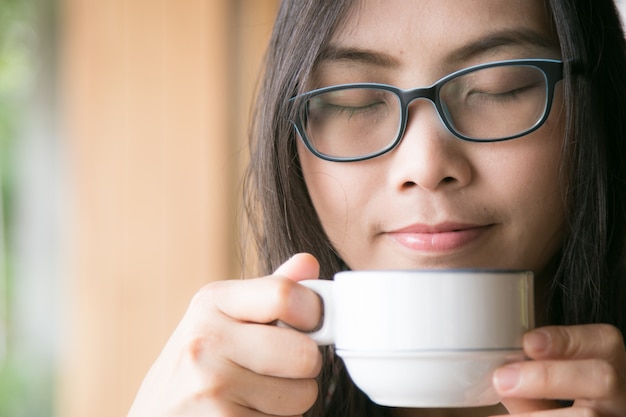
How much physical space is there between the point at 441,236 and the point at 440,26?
0.28 m

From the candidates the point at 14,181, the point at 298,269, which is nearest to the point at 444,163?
the point at 298,269

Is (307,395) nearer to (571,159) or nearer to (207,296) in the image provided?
(207,296)

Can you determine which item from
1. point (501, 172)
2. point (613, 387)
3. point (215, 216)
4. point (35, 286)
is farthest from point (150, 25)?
point (613, 387)

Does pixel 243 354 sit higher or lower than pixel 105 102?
lower

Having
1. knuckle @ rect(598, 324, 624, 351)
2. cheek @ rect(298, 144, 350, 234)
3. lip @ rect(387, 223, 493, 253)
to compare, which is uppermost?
cheek @ rect(298, 144, 350, 234)

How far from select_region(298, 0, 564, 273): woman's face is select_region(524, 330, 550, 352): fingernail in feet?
1.02

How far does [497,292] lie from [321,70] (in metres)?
0.55

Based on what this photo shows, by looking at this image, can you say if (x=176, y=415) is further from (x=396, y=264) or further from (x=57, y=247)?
(x=57, y=247)

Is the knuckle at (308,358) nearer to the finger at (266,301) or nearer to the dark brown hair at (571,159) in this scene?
the finger at (266,301)

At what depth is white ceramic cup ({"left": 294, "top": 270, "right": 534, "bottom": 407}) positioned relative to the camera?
750mm

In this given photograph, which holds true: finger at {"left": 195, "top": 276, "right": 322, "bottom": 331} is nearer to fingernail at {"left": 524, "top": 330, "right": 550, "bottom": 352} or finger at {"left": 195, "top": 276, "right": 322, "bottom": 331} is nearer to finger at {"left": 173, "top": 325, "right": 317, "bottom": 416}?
finger at {"left": 173, "top": 325, "right": 317, "bottom": 416}

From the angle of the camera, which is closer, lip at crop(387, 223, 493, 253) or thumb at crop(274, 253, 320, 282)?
thumb at crop(274, 253, 320, 282)

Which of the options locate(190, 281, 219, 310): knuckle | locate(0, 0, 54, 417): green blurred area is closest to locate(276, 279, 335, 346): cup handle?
locate(190, 281, 219, 310): knuckle

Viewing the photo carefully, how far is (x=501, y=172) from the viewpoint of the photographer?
112cm
